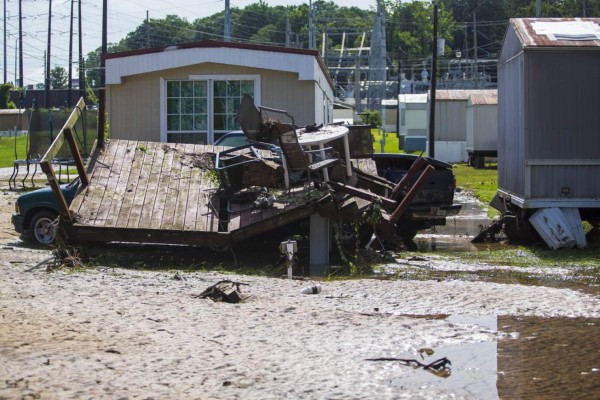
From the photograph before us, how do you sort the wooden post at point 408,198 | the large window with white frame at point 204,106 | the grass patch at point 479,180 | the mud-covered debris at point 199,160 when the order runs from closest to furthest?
the wooden post at point 408,198 < the mud-covered debris at point 199,160 < the large window with white frame at point 204,106 < the grass patch at point 479,180

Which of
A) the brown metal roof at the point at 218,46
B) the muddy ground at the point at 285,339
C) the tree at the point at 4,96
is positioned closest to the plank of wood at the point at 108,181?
the muddy ground at the point at 285,339

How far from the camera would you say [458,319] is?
10.3 m

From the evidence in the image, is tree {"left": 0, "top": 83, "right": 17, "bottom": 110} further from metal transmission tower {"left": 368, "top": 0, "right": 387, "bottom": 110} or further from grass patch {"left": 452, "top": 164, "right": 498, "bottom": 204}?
grass patch {"left": 452, "top": 164, "right": 498, "bottom": 204}

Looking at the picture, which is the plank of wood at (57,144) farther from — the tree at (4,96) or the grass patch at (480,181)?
the tree at (4,96)

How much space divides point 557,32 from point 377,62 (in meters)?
61.6

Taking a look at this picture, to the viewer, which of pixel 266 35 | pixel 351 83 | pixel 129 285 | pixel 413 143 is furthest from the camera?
pixel 266 35

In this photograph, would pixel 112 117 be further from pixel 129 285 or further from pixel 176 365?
pixel 176 365

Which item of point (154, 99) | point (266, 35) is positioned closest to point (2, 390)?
point (154, 99)

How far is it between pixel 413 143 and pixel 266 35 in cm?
6365

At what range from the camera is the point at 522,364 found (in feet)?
28.0

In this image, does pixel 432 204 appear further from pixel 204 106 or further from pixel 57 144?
pixel 204 106

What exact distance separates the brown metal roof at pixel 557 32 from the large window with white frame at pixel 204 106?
7606 millimetres

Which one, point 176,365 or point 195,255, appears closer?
point 176,365

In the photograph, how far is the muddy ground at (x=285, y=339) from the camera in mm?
7605
